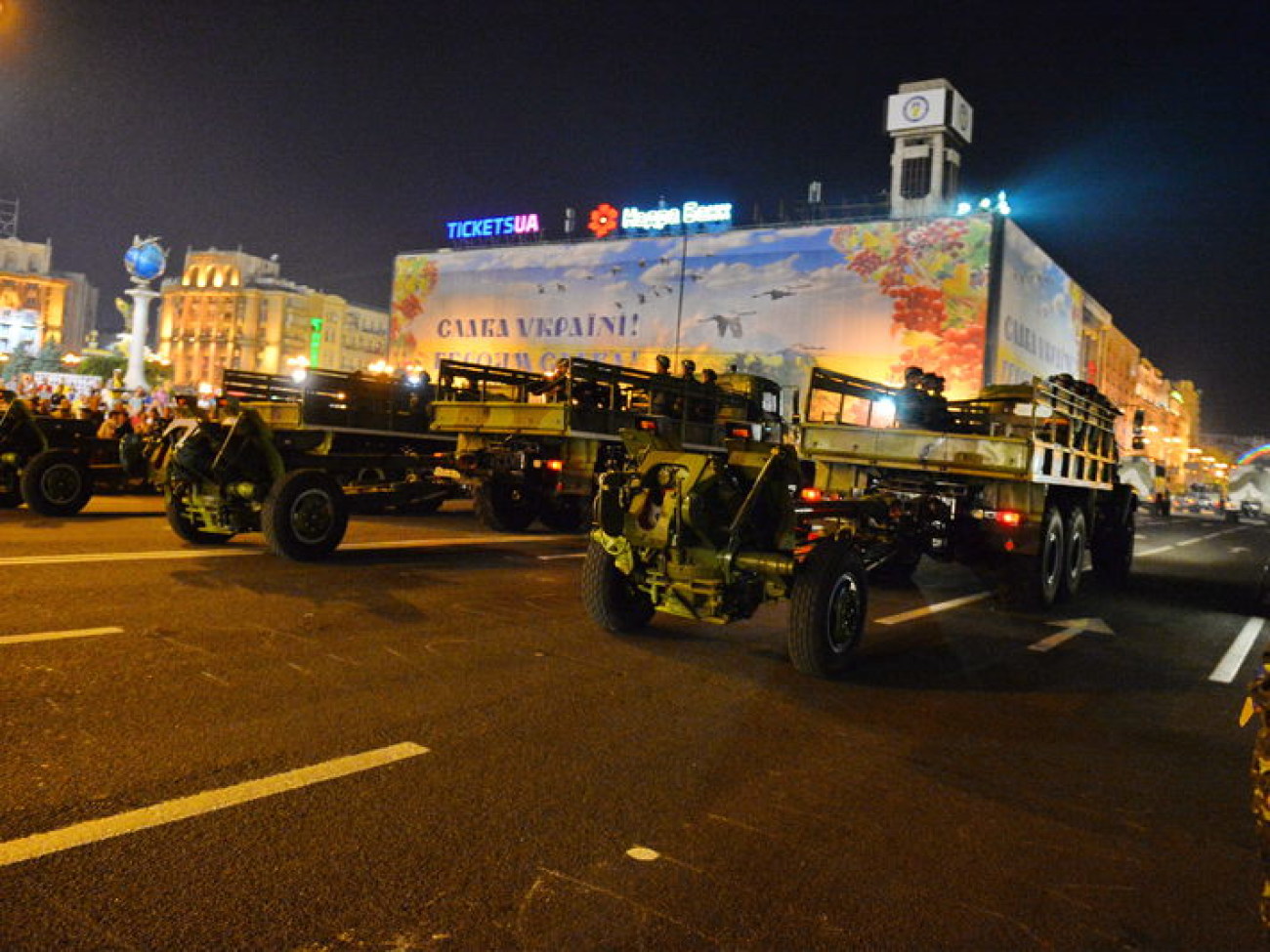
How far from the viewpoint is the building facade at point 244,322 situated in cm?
12262

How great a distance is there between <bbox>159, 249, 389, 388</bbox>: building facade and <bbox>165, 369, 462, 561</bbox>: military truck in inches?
4361

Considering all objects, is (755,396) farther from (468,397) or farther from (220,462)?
(220,462)

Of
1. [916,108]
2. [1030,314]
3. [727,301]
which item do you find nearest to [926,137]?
[916,108]

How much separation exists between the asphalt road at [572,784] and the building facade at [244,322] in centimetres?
11868

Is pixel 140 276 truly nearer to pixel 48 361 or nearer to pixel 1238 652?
pixel 48 361

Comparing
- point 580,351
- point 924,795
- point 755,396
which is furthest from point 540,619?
point 580,351

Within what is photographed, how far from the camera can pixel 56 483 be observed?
12.8m

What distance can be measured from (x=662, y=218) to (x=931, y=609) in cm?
4492

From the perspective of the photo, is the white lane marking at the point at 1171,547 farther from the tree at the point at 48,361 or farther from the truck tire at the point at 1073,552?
the tree at the point at 48,361

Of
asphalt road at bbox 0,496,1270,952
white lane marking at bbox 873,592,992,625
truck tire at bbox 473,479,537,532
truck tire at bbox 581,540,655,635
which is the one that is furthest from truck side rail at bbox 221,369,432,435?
white lane marking at bbox 873,592,992,625

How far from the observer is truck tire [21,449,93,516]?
12516 mm

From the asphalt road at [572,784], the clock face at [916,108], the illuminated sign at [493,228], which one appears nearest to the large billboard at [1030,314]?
the clock face at [916,108]

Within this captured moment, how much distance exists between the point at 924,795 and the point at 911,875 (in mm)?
881

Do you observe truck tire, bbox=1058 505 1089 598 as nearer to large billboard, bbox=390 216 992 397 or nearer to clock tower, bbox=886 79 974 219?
large billboard, bbox=390 216 992 397
